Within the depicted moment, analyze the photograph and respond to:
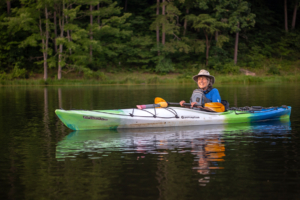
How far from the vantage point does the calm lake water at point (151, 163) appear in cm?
481

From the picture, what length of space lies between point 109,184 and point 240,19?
109ft

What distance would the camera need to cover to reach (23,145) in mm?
7840

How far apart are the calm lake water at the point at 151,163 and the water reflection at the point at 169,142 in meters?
0.02

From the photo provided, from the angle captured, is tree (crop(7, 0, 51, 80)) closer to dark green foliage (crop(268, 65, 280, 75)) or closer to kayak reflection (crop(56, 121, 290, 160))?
dark green foliage (crop(268, 65, 280, 75))

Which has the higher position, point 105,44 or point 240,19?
point 240,19

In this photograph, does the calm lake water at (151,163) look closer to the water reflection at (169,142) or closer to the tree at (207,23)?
the water reflection at (169,142)

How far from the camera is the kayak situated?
31.7 feet

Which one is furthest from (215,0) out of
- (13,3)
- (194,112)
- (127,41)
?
(194,112)

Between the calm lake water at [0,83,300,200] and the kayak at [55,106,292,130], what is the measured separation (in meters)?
0.25

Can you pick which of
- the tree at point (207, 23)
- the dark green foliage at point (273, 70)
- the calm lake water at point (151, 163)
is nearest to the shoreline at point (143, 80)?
the dark green foliage at point (273, 70)

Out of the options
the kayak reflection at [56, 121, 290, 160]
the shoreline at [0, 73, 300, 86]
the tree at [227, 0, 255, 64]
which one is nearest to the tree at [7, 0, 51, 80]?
the shoreline at [0, 73, 300, 86]

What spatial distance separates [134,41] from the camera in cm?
3634

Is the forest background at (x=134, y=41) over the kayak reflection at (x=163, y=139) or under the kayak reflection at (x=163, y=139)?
over

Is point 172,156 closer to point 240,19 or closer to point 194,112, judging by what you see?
point 194,112
